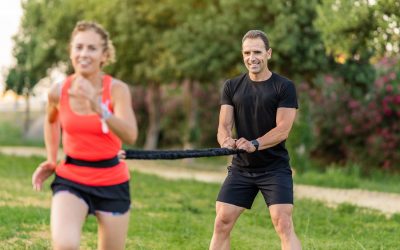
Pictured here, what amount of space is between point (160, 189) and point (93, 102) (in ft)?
39.7

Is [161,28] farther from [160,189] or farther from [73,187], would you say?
[73,187]

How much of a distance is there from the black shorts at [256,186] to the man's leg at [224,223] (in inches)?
2.0

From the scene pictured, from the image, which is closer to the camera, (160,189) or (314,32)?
(160,189)

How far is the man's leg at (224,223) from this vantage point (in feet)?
21.7

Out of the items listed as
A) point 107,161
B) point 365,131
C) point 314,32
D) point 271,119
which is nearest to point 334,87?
point 365,131

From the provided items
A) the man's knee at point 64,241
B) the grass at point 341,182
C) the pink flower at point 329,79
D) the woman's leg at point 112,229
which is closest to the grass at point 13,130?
the pink flower at point 329,79

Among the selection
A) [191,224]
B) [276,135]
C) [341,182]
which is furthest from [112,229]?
[341,182]

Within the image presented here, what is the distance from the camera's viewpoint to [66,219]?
4891mm

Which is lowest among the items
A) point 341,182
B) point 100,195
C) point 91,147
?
point 341,182

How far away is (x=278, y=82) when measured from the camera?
655cm

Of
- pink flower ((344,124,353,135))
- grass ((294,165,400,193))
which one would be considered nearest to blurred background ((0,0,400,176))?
pink flower ((344,124,353,135))

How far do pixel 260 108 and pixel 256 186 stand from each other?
0.66 metres

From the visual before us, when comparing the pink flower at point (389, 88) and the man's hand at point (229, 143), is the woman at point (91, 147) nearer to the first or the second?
the man's hand at point (229, 143)

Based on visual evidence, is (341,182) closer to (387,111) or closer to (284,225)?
(387,111)
